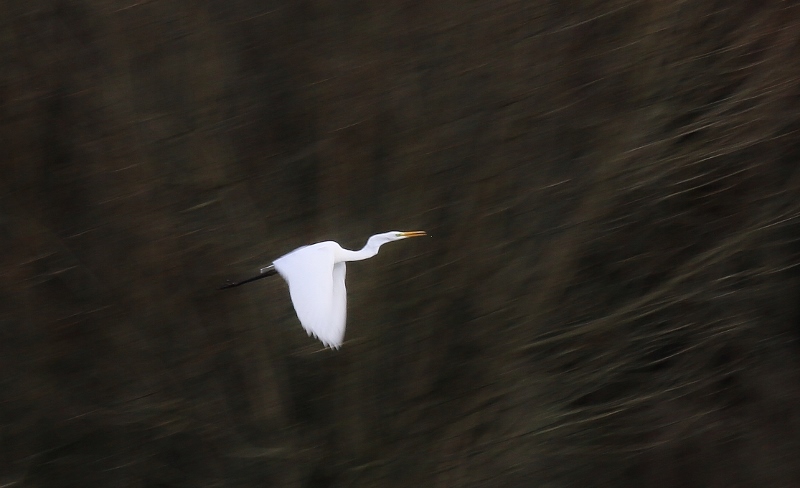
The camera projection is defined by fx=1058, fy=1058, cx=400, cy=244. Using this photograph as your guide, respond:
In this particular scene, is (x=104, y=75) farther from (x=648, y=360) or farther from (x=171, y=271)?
(x=648, y=360)

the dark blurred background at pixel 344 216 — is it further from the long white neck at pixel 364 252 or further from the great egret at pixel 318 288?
the great egret at pixel 318 288

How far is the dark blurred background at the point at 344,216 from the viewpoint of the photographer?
11.6 ft

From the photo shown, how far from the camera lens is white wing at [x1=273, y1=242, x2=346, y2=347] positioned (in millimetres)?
3117

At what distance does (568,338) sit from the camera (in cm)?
382

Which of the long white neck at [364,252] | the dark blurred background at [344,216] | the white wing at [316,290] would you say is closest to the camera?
the white wing at [316,290]

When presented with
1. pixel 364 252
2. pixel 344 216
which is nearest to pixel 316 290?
pixel 364 252

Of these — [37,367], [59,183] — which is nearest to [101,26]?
[59,183]

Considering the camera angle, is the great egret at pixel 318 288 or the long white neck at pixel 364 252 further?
the long white neck at pixel 364 252

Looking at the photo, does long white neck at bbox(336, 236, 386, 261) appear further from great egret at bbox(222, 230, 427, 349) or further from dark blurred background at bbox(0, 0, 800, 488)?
dark blurred background at bbox(0, 0, 800, 488)

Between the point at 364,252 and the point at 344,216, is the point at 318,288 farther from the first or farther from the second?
the point at 344,216

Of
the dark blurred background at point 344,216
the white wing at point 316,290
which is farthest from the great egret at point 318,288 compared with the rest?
the dark blurred background at point 344,216

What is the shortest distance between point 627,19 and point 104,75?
6.00ft

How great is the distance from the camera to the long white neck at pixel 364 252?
3270 millimetres

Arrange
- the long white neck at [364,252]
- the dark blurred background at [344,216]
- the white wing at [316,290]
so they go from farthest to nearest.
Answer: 1. the dark blurred background at [344,216]
2. the long white neck at [364,252]
3. the white wing at [316,290]
